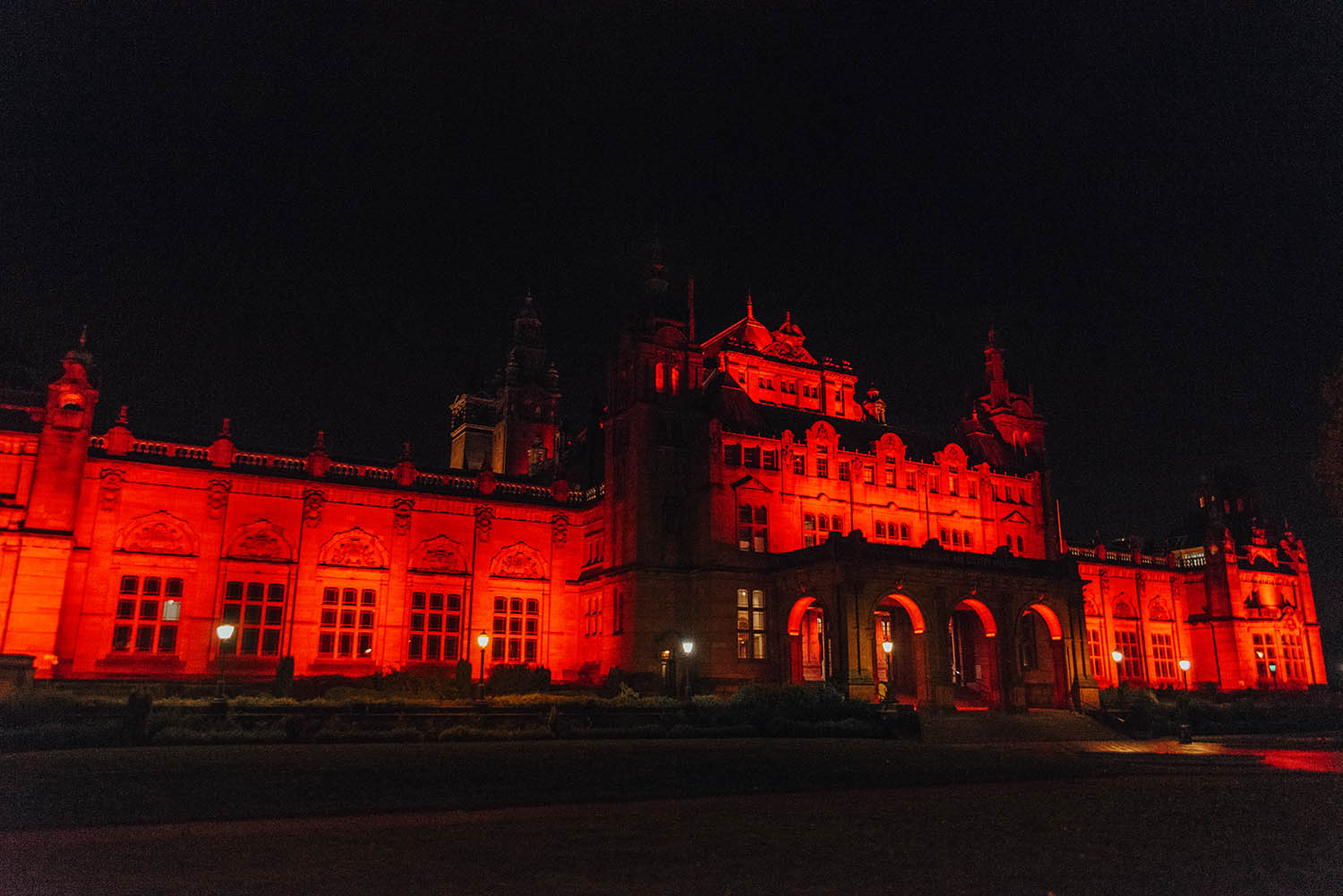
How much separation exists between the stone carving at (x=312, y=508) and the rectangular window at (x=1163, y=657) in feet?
211

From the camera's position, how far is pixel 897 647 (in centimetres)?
5519

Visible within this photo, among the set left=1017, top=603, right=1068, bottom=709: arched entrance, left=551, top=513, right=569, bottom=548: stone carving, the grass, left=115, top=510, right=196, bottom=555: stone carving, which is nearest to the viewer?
the grass

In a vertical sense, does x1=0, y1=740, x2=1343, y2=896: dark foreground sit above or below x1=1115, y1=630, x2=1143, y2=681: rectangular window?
below

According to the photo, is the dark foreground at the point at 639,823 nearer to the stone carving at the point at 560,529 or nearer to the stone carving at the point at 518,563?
the stone carving at the point at 518,563

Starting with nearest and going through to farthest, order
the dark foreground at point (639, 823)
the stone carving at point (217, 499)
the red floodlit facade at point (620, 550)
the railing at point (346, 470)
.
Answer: the dark foreground at point (639, 823)
the red floodlit facade at point (620, 550)
the railing at point (346, 470)
the stone carving at point (217, 499)

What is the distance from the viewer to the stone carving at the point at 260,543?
48812 millimetres

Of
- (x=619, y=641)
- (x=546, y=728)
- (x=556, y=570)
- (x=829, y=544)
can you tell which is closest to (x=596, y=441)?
(x=556, y=570)

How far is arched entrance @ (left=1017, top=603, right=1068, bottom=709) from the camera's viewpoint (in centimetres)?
5103

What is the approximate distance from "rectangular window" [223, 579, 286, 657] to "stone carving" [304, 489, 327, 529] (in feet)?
11.8

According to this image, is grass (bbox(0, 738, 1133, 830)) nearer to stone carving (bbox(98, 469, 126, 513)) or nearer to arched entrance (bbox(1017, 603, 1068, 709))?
arched entrance (bbox(1017, 603, 1068, 709))

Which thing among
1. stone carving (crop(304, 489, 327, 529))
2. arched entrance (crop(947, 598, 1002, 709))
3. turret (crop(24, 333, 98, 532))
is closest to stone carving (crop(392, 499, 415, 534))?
stone carving (crop(304, 489, 327, 529))

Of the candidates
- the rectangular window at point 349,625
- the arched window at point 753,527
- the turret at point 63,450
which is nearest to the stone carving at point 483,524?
the rectangular window at point 349,625

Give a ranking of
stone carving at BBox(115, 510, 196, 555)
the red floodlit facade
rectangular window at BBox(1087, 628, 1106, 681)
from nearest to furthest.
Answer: the red floodlit facade
stone carving at BBox(115, 510, 196, 555)
rectangular window at BBox(1087, 628, 1106, 681)

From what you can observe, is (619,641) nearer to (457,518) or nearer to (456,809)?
(457,518)
